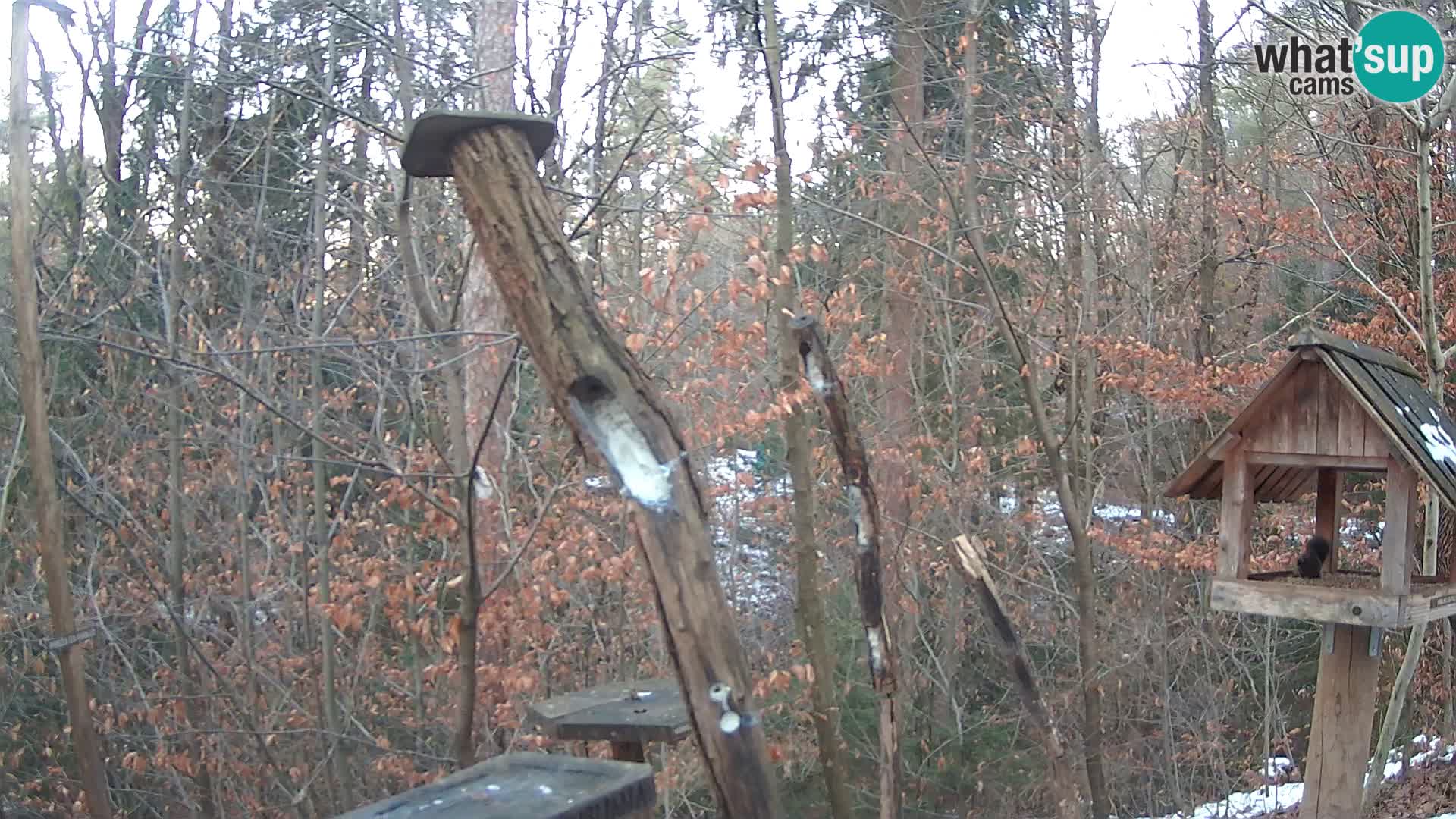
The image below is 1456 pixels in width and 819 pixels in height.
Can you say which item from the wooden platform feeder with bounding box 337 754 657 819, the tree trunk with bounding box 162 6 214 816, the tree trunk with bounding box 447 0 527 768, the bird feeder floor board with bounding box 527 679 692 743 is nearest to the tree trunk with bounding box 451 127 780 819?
the wooden platform feeder with bounding box 337 754 657 819

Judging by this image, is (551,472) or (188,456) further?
(188,456)

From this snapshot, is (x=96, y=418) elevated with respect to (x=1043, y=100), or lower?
lower

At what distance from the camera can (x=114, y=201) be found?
896cm

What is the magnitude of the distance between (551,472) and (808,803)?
4.81 m

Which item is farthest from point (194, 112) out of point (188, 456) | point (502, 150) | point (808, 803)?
point (808, 803)

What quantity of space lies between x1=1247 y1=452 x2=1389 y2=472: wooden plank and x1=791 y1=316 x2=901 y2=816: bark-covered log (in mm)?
1521

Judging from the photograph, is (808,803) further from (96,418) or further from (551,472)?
(96,418)

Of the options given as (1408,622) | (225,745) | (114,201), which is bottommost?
(225,745)

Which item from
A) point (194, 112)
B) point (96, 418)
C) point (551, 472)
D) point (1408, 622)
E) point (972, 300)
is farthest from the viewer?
point (972, 300)

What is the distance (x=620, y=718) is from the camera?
172 inches

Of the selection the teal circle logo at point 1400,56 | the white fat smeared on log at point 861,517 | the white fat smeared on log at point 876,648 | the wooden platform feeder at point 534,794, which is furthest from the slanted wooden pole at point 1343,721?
the teal circle logo at point 1400,56

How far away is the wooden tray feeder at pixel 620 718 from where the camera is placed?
13.9 feet

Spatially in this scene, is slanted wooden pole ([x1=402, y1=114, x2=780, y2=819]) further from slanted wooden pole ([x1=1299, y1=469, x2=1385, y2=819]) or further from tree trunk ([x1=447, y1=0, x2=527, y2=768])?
tree trunk ([x1=447, y1=0, x2=527, y2=768])

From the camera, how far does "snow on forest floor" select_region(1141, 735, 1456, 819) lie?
371 inches
